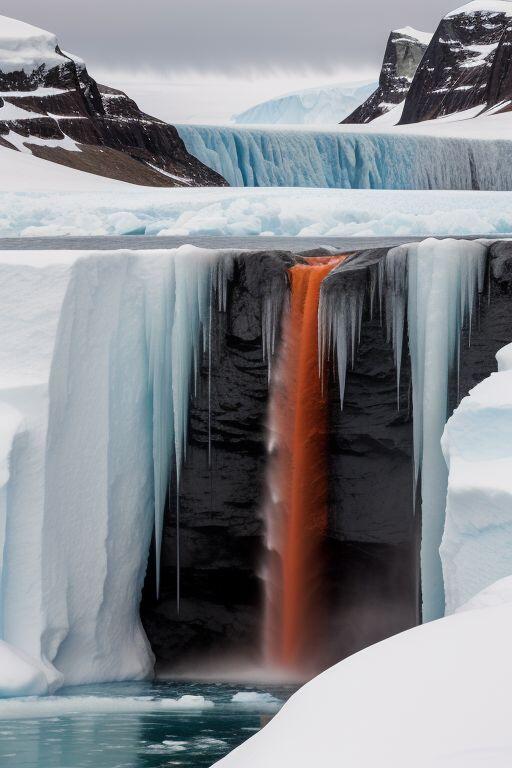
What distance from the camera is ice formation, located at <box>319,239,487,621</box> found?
9.98 meters

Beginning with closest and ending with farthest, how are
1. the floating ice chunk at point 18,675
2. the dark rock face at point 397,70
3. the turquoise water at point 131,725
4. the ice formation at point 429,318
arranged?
the turquoise water at point 131,725
the floating ice chunk at point 18,675
the ice formation at point 429,318
the dark rock face at point 397,70

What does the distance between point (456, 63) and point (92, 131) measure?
4078cm

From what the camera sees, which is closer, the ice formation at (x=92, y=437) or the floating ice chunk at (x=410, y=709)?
the floating ice chunk at (x=410, y=709)

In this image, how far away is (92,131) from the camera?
53312 millimetres

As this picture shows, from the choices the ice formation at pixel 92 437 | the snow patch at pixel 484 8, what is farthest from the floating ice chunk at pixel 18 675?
the snow patch at pixel 484 8

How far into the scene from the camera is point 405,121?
90500 millimetres

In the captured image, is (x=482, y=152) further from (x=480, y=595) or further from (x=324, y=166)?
(x=480, y=595)

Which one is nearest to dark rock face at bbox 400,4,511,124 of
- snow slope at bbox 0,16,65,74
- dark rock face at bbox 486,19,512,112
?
dark rock face at bbox 486,19,512,112

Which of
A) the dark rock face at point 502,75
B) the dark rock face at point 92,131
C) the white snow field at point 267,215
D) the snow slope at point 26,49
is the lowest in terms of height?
the white snow field at point 267,215

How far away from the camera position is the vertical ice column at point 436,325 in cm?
999

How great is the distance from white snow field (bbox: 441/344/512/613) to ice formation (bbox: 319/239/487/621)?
1645 mm

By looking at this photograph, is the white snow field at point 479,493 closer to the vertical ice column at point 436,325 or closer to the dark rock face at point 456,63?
the vertical ice column at point 436,325

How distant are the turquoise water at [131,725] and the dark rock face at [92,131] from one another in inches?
1538

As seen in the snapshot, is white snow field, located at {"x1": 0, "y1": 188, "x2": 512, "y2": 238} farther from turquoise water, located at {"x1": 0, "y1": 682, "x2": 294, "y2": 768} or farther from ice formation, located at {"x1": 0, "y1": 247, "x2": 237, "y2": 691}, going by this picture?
turquoise water, located at {"x1": 0, "y1": 682, "x2": 294, "y2": 768}
